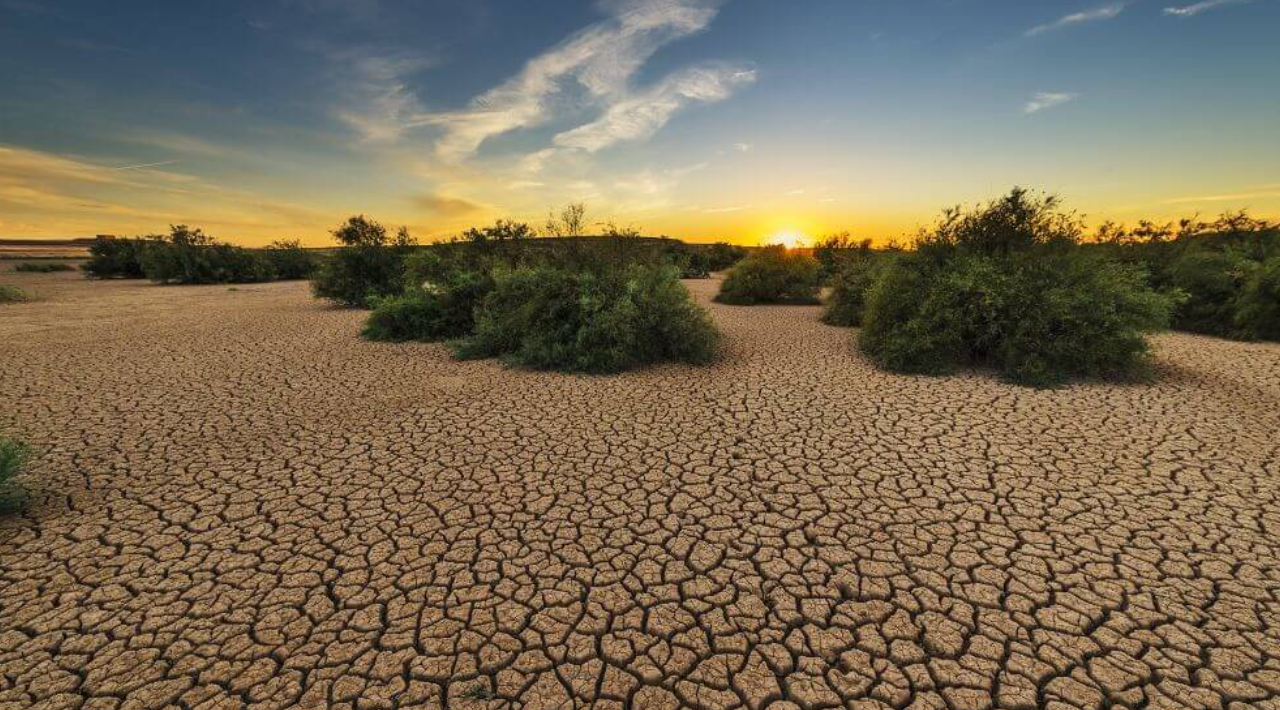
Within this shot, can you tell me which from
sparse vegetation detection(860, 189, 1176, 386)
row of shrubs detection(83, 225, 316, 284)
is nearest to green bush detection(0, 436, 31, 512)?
sparse vegetation detection(860, 189, 1176, 386)

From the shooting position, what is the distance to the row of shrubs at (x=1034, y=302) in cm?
806

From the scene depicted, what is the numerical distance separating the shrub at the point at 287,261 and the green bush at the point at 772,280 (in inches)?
1036

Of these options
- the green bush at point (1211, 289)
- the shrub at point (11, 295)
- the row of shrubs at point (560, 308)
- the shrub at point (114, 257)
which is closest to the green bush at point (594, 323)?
the row of shrubs at point (560, 308)

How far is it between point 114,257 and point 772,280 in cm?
3615

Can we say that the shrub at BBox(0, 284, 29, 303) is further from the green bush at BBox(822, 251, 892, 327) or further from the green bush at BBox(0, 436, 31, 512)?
the green bush at BBox(822, 251, 892, 327)

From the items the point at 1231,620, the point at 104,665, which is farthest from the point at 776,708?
the point at 104,665

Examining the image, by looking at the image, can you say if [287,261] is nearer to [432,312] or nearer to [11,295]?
[11,295]

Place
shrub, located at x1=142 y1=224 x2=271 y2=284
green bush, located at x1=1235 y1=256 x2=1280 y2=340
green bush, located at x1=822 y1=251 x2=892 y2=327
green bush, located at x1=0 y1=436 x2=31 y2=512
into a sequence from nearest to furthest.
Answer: green bush, located at x1=0 y1=436 x2=31 y2=512 < green bush, located at x1=1235 y1=256 x2=1280 y2=340 < green bush, located at x1=822 y1=251 x2=892 y2=327 < shrub, located at x1=142 y1=224 x2=271 y2=284

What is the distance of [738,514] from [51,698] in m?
4.17

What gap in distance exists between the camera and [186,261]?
987 inches

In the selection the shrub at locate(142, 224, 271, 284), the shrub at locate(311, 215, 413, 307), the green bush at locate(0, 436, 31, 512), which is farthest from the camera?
the shrub at locate(142, 224, 271, 284)

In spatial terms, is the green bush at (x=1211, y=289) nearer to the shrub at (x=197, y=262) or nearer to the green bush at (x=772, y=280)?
the green bush at (x=772, y=280)

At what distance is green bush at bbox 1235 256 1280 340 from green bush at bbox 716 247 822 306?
10498mm

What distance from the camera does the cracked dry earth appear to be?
8.55 feet
